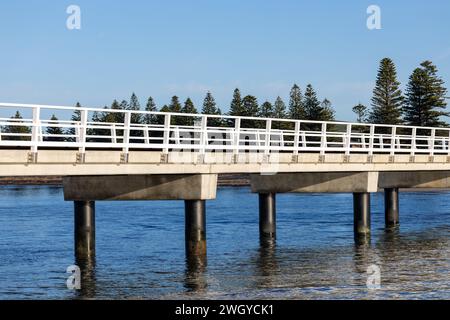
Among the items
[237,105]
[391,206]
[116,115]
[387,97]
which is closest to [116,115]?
[116,115]

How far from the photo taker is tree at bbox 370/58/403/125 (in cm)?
12925

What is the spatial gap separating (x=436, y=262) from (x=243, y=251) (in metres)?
8.22

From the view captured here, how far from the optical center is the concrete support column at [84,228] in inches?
1374

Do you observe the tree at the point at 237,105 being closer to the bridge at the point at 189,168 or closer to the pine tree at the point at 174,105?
the pine tree at the point at 174,105

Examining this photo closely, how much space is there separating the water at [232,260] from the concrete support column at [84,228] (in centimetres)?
54

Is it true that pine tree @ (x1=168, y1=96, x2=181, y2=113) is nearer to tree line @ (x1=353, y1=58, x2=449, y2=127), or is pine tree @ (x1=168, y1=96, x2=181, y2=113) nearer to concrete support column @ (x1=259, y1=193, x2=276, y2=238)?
tree line @ (x1=353, y1=58, x2=449, y2=127)

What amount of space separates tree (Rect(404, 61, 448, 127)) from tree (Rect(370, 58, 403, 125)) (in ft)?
5.07

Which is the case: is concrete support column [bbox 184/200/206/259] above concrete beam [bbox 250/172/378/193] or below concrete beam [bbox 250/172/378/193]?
below

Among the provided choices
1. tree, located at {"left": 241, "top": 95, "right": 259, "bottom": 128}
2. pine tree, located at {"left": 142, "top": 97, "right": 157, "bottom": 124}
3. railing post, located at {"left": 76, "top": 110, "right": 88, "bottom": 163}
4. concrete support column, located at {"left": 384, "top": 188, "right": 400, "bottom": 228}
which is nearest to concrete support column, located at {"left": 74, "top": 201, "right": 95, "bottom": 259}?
railing post, located at {"left": 76, "top": 110, "right": 88, "bottom": 163}

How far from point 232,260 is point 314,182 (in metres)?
8.23

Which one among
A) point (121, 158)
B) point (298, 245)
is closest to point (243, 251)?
point (298, 245)

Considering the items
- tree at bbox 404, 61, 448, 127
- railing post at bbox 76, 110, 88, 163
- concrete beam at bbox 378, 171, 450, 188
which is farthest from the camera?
tree at bbox 404, 61, 448, 127

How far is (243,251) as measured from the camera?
1521 inches
